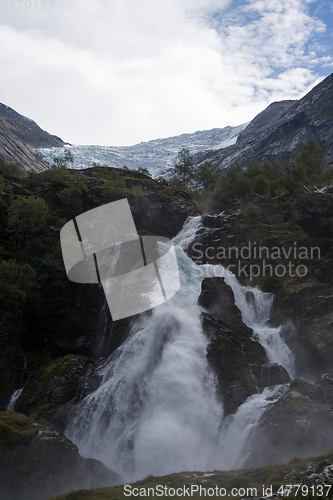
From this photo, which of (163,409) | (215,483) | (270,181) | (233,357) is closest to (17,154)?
(270,181)

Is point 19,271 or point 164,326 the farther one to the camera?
point 19,271

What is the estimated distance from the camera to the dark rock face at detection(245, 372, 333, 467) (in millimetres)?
16047

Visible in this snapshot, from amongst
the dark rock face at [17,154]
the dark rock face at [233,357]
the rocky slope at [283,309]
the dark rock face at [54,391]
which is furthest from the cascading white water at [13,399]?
the dark rock face at [17,154]

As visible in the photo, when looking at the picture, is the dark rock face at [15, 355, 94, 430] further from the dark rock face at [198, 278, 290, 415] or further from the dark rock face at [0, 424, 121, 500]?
the dark rock face at [198, 278, 290, 415]

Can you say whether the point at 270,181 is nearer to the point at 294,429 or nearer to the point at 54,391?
the point at 294,429

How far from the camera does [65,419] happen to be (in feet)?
67.1

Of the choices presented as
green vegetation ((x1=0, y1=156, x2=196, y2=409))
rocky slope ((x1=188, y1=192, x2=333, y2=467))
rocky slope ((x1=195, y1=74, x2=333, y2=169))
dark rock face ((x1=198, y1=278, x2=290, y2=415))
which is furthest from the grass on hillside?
rocky slope ((x1=195, y1=74, x2=333, y2=169))

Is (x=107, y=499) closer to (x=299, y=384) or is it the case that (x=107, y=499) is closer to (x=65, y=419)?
(x=65, y=419)

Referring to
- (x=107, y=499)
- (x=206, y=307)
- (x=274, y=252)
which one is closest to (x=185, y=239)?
(x=274, y=252)

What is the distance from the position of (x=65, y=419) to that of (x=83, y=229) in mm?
24165

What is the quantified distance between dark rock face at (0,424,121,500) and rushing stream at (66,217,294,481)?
171 centimetres

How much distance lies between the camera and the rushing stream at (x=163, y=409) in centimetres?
1792

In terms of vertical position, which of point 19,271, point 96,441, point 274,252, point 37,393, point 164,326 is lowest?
point 96,441

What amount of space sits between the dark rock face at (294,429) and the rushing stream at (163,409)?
112cm
